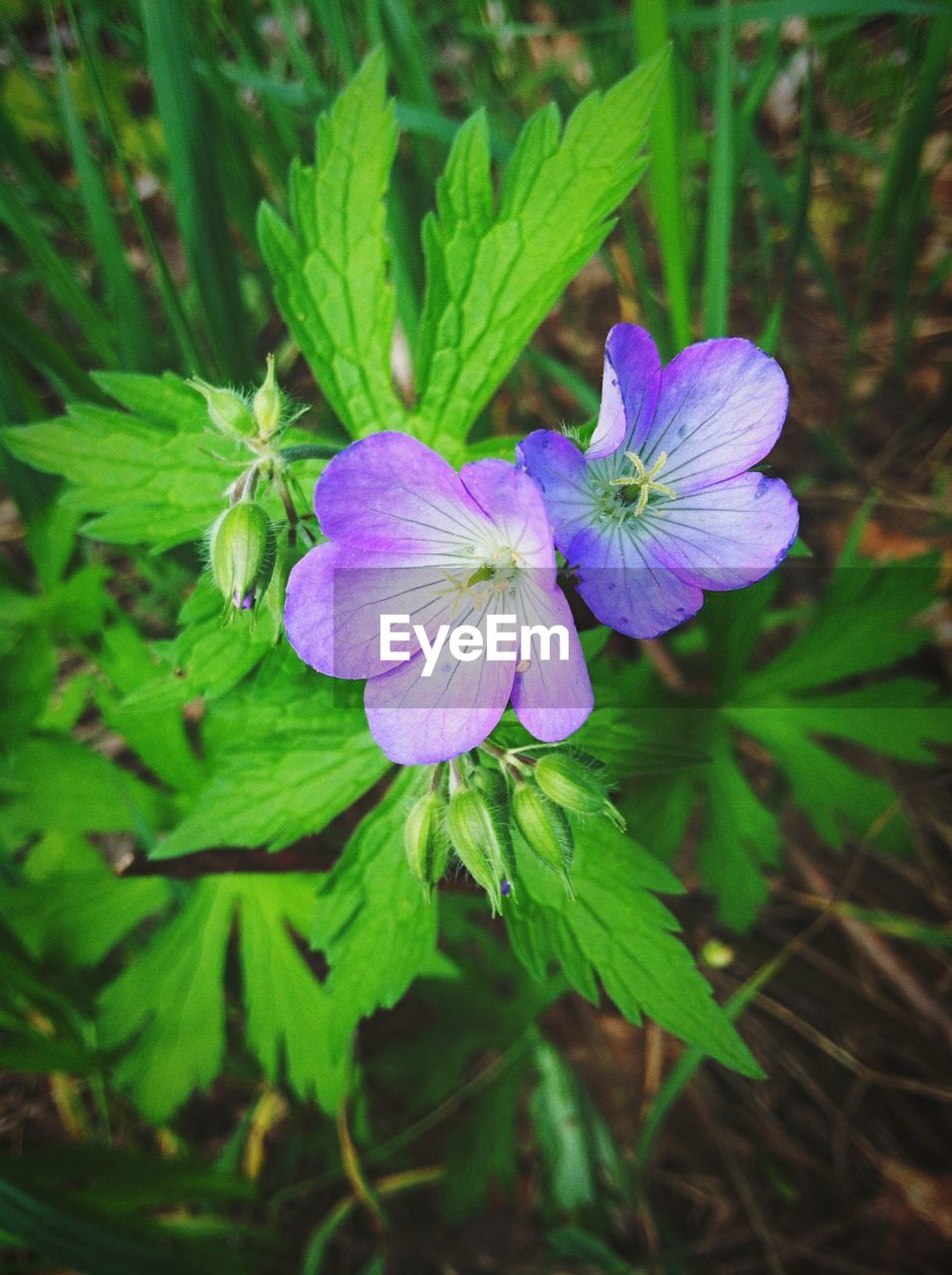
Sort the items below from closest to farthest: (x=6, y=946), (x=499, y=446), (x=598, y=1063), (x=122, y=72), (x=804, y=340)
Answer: (x=499, y=446) < (x=6, y=946) < (x=598, y=1063) < (x=804, y=340) < (x=122, y=72)

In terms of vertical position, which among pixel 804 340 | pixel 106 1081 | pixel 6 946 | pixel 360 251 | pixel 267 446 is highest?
pixel 804 340

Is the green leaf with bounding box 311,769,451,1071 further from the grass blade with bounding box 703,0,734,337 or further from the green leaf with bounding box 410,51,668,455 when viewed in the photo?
the grass blade with bounding box 703,0,734,337

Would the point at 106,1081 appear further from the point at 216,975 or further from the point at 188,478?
the point at 188,478

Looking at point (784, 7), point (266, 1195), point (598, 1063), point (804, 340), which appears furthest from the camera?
point (804, 340)

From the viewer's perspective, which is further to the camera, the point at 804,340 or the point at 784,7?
the point at 804,340

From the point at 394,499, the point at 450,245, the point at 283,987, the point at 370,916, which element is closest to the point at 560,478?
the point at 394,499

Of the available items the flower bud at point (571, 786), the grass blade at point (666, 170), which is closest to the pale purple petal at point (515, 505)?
the flower bud at point (571, 786)

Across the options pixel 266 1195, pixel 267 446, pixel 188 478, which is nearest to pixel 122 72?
pixel 188 478

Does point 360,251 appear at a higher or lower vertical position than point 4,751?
higher
